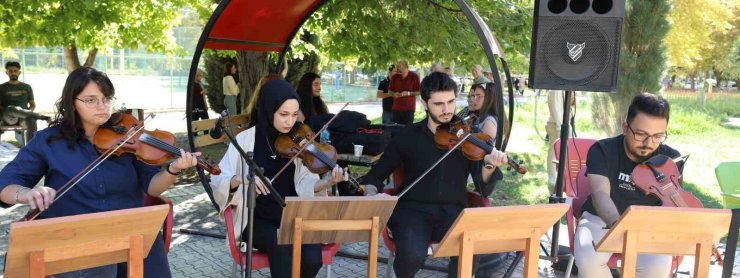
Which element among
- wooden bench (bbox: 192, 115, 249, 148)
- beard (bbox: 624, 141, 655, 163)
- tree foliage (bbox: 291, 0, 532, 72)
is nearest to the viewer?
beard (bbox: 624, 141, 655, 163)

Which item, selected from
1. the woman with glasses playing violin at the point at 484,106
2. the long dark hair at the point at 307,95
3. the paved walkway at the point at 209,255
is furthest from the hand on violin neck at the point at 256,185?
the long dark hair at the point at 307,95

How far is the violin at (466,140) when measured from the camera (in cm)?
308

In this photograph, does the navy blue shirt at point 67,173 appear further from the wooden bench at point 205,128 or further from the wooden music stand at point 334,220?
the wooden bench at point 205,128

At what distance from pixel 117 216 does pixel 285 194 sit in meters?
1.42

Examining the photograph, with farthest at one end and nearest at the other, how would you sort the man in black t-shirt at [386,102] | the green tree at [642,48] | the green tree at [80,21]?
the man in black t-shirt at [386,102] < the green tree at [642,48] < the green tree at [80,21]

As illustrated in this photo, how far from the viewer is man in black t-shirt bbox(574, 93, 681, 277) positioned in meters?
2.95

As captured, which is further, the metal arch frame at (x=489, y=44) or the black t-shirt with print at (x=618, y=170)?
the metal arch frame at (x=489, y=44)

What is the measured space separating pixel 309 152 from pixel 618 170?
5.36 ft

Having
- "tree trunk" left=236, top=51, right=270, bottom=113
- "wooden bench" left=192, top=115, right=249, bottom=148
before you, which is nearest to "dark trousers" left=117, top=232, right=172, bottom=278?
"wooden bench" left=192, top=115, right=249, bottom=148

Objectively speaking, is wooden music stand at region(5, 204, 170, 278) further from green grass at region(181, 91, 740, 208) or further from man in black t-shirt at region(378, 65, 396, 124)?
man in black t-shirt at region(378, 65, 396, 124)

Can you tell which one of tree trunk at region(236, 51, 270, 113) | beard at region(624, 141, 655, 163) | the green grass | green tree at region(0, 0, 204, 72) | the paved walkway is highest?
green tree at region(0, 0, 204, 72)

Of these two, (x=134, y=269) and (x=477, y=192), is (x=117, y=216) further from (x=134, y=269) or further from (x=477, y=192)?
(x=477, y=192)

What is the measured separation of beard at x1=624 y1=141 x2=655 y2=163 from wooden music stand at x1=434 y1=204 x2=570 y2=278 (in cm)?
97

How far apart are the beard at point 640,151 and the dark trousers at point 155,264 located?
2.38m
